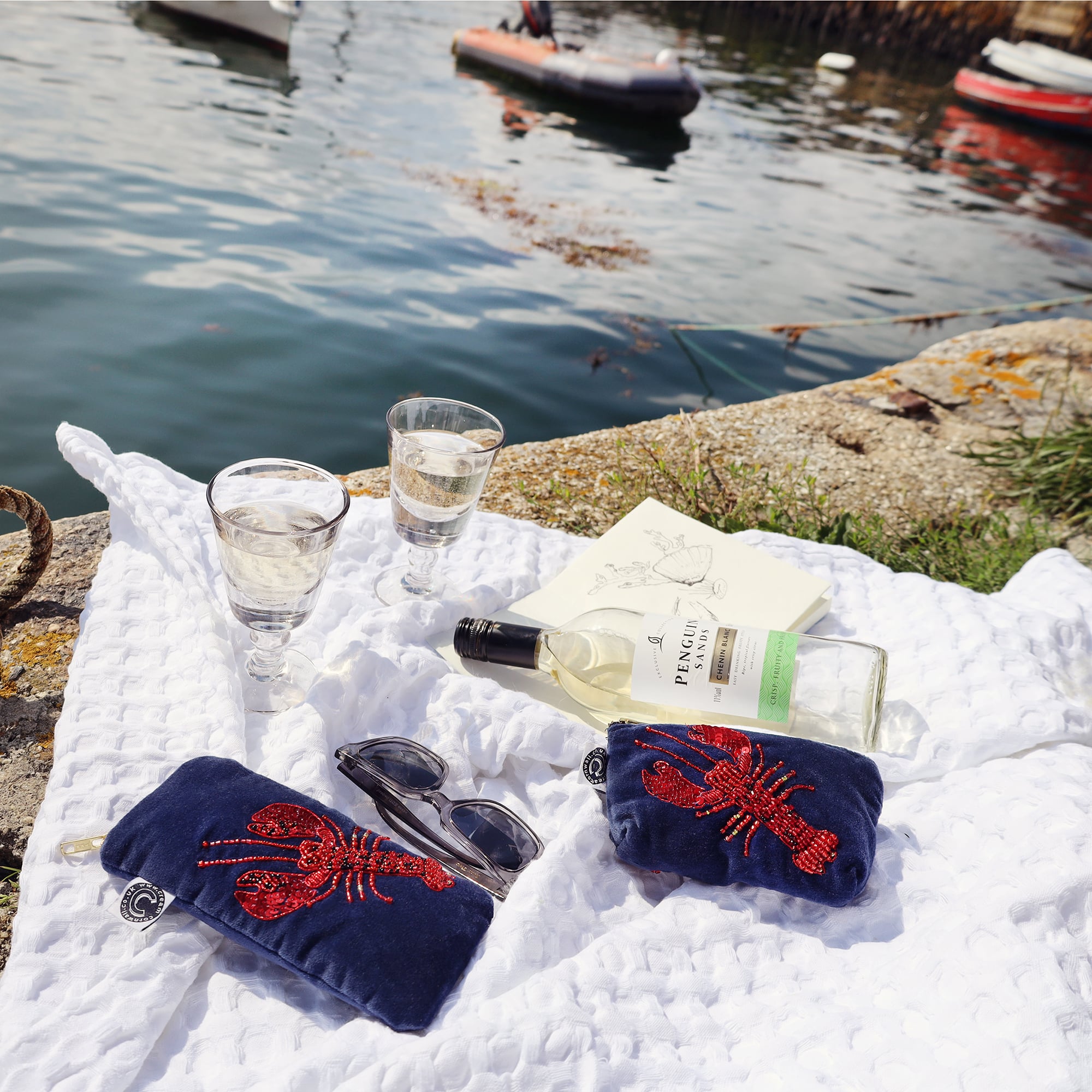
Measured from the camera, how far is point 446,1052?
73 cm

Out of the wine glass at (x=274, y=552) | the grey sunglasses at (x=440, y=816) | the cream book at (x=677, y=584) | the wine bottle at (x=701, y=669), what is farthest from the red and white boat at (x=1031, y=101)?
the grey sunglasses at (x=440, y=816)

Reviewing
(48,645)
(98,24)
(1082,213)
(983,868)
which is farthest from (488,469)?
(1082,213)

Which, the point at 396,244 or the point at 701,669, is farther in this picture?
the point at 396,244

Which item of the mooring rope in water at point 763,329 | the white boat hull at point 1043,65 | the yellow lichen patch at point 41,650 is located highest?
the white boat hull at point 1043,65

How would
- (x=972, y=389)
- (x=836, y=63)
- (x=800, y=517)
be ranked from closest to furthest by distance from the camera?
(x=800, y=517) < (x=972, y=389) < (x=836, y=63)

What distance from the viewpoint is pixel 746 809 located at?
0.97 meters

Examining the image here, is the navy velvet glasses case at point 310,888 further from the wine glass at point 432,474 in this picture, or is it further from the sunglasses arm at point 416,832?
the wine glass at point 432,474

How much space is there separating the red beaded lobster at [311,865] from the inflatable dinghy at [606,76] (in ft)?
42.8

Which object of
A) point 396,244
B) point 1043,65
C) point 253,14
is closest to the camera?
point 396,244

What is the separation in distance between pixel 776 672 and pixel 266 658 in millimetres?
683

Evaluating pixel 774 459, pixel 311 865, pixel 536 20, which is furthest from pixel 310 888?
pixel 536 20

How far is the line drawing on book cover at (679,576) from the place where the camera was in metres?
1.43

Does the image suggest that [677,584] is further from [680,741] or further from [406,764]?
[406,764]

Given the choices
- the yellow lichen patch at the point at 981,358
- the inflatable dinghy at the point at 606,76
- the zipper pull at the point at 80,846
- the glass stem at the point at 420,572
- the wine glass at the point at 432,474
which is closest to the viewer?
the zipper pull at the point at 80,846
